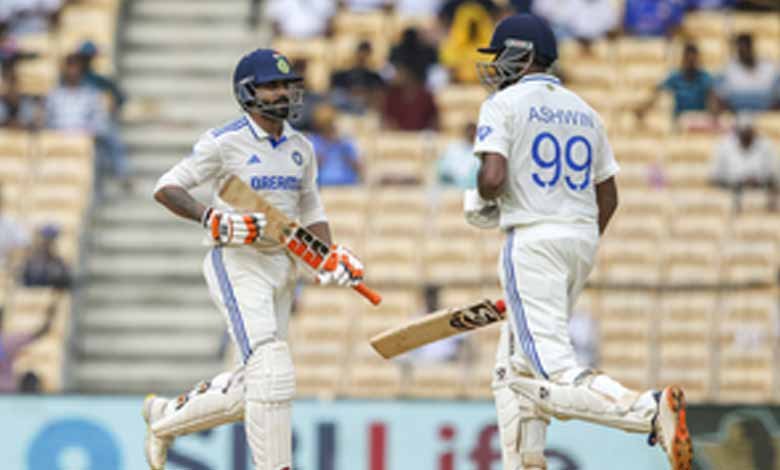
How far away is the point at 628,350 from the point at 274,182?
4.57 m

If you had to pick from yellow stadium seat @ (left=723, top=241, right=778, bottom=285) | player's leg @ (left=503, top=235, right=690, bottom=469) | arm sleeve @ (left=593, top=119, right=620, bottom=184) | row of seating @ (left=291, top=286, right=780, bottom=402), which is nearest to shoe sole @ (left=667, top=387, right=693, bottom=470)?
player's leg @ (left=503, top=235, right=690, bottom=469)

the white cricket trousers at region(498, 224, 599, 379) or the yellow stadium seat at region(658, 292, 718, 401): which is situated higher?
the white cricket trousers at region(498, 224, 599, 379)

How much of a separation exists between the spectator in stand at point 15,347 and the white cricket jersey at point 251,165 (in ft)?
14.2

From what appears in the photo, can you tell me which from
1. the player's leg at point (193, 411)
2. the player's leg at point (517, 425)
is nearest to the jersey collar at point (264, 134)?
the player's leg at point (193, 411)

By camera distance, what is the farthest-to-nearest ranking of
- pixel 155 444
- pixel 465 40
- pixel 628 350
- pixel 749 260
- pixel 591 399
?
pixel 465 40 → pixel 749 260 → pixel 628 350 → pixel 155 444 → pixel 591 399

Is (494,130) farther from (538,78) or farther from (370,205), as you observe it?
(370,205)

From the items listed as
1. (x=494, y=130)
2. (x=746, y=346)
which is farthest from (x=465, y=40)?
(x=494, y=130)

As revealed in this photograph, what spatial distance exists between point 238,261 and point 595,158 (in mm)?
1542

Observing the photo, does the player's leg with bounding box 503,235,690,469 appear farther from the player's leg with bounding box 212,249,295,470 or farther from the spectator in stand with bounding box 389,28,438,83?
the spectator in stand with bounding box 389,28,438,83

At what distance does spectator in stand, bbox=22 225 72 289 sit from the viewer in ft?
37.8

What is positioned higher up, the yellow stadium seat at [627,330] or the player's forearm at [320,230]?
the player's forearm at [320,230]

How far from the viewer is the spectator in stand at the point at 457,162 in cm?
1182

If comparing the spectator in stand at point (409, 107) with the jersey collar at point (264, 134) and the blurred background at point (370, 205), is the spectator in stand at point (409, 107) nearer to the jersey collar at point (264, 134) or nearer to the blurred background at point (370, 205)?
the blurred background at point (370, 205)

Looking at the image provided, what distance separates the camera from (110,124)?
1284cm
